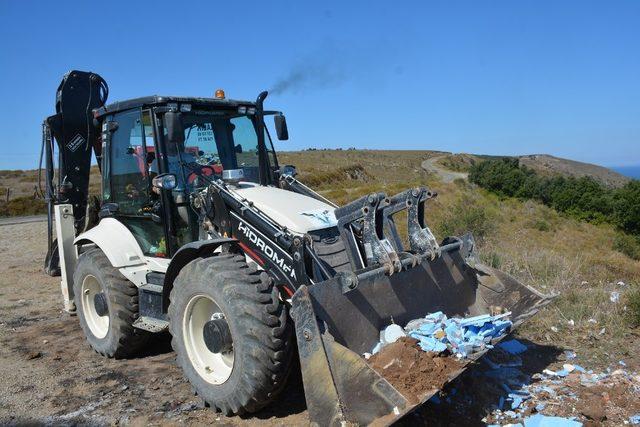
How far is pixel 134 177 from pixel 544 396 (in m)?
4.60

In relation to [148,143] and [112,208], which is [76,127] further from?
[148,143]

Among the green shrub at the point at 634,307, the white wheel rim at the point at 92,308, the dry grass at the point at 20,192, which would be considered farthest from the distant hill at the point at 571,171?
the white wheel rim at the point at 92,308

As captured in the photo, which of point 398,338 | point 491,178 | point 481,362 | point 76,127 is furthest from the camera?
point 491,178

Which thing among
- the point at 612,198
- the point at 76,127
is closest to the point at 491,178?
the point at 612,198

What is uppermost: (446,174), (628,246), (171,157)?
(446,174)

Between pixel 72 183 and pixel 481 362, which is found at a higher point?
pixel 72 183

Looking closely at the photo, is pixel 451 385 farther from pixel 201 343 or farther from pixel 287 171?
pixel 287 171

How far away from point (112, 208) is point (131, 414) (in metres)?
2.62

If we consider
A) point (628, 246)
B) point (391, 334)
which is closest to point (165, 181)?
point (391, 334)

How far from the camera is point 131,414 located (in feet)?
15.5

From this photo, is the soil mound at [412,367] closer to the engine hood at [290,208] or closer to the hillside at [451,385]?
the hillside at [451,385]

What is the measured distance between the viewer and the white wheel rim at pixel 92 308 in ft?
21.2

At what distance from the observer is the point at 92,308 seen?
6.59m

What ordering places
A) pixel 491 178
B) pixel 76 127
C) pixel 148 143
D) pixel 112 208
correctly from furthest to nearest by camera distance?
pixel 491 178
pixel 76 127
pixel 112 208
pixel 148 143
